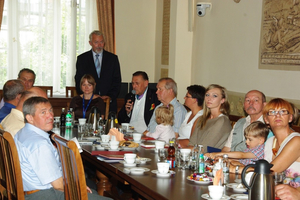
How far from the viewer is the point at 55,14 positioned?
852 cm

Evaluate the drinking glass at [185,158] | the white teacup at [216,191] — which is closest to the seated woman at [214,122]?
the drinking glass at [185,158]

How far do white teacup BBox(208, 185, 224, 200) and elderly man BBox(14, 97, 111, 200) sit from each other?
0.96 m

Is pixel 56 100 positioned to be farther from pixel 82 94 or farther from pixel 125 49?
pixel 125 49

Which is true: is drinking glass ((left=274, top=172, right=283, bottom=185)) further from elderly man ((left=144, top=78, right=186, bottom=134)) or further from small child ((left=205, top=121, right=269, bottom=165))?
elderly man ((left=144, top=78, right=186, bottom=134))

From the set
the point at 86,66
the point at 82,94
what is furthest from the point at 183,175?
the point at 86,66

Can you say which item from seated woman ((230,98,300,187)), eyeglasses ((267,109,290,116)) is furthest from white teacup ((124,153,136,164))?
eyeglasses ((267,109,290,116))

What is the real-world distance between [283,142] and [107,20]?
6322mm

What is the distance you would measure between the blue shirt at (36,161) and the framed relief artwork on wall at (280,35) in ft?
10.9

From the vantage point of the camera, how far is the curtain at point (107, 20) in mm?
8680

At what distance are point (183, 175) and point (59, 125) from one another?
271 cm

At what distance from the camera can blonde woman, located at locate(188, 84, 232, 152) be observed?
406 centimetres

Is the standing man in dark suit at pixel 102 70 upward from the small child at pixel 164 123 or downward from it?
upward

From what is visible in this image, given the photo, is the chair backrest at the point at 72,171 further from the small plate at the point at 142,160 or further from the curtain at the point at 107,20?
the curtain at the point at 107,20

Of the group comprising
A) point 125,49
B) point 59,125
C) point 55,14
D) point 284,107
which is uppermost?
point 55,14
